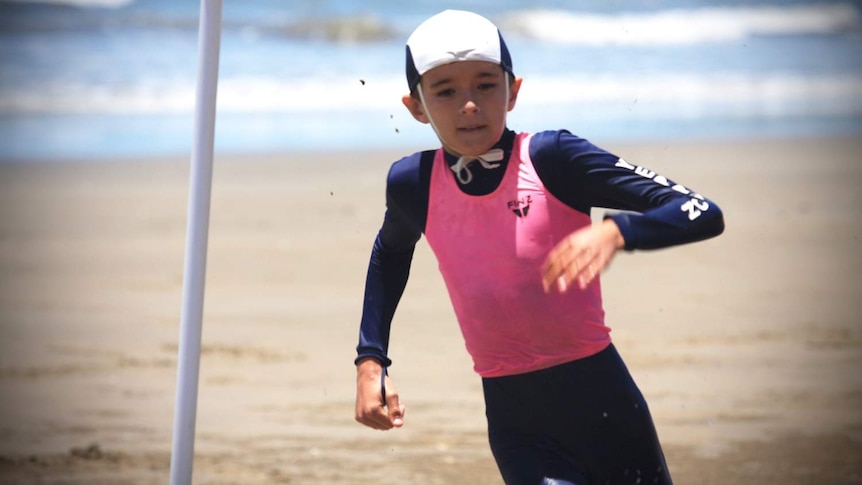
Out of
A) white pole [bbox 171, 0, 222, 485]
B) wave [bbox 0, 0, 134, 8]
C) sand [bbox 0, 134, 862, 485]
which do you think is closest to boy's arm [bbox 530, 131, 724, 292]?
white pole [bbox 171, 0, 222, 485]

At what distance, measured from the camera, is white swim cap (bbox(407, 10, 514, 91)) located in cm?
332

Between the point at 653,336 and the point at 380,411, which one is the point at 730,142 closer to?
the point at 653,336

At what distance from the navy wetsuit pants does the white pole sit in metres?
0.91

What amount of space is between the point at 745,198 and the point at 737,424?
6.75 metres

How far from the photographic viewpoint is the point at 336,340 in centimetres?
859

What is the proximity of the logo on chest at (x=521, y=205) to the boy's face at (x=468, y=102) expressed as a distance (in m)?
0.15

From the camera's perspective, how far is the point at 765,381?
7426mm

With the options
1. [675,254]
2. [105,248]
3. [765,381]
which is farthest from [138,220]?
[765,381]

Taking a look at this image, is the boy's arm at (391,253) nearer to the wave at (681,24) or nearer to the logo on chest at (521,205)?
the logo on chest at (521,205)

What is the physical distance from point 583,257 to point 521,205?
0.51 metres

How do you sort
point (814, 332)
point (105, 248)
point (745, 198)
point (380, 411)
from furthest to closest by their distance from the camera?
point (745, 198)
point (105, 248)
point (814, 332)
point (380, 411)

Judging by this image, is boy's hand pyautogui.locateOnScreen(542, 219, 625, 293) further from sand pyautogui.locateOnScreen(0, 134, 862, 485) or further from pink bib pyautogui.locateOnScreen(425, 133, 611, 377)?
sand pyautogui.locateOnScreen(0, 134, 862, 485)

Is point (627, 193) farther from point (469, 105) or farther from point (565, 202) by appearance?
point (469, 105)

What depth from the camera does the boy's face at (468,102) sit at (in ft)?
11.0
